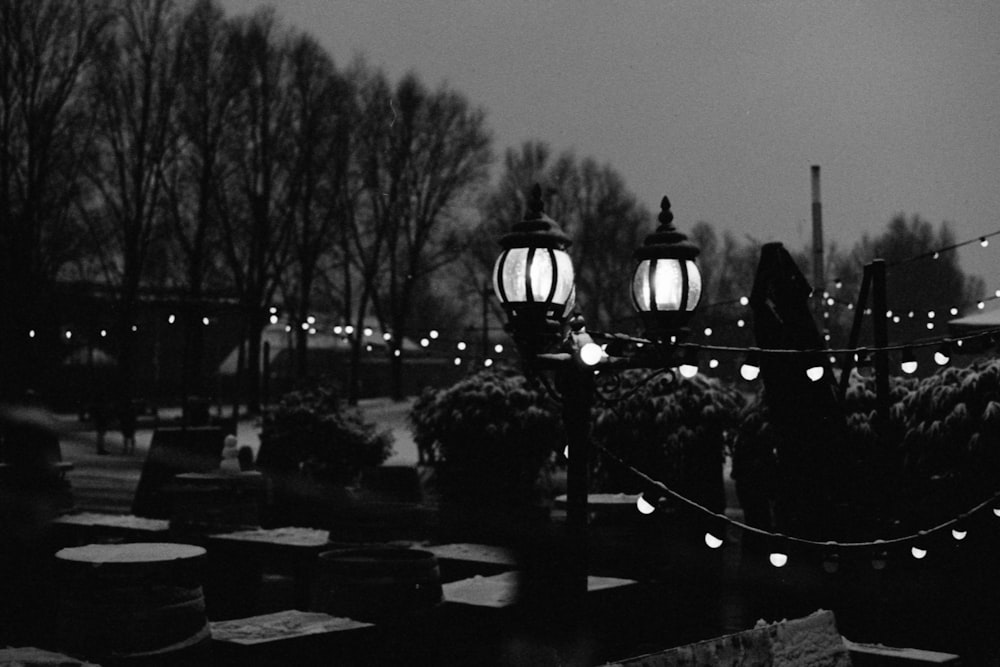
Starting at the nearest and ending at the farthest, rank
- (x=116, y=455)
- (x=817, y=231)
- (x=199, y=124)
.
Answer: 1. (x=817, y=231)
2. (x=116, y=455)
3. (x=199, y=124)

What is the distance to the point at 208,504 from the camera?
11.5 metres

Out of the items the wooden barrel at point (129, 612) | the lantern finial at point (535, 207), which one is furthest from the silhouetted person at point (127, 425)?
the lantern finial at point (535, 207)

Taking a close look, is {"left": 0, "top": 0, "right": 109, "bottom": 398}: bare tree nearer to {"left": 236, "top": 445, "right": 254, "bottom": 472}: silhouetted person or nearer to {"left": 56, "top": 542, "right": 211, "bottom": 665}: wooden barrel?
{"left": 236, "top": 445, "right": 254, "bottom": 472}: silhouetted person

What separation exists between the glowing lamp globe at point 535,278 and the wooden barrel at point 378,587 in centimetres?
199

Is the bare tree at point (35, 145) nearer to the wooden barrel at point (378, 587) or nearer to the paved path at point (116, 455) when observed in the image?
the paved path at point (116, 455)

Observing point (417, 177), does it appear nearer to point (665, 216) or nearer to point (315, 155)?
point (315, 155)

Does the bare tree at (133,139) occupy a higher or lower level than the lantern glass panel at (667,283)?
higher

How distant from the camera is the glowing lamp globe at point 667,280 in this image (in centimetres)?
680

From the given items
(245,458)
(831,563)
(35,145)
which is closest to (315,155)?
(35,145)

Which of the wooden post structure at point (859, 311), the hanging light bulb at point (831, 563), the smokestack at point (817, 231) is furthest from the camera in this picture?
the smokestack at point (817, 231)

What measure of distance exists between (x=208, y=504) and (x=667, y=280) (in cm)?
643

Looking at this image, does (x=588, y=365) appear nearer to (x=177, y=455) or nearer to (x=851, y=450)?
Answer: (x=851, y=450)

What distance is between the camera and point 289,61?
44.8 m

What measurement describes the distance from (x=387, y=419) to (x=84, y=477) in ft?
55.4
